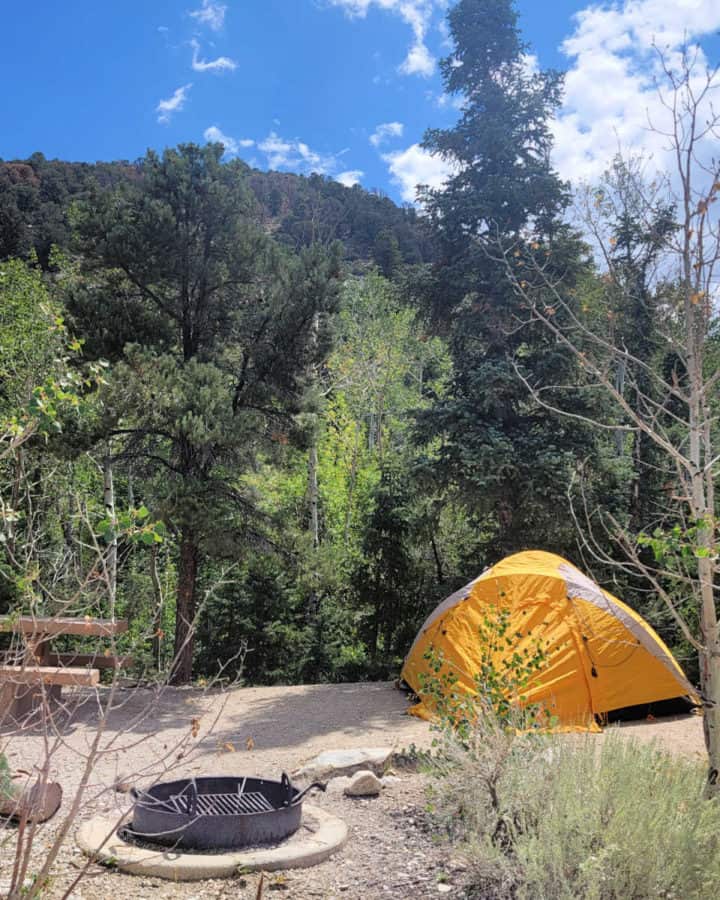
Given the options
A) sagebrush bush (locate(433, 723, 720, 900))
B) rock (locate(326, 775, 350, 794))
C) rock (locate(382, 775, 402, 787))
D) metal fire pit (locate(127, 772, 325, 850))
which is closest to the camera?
sagebrush bush (locate(433, 723, 720, 900))

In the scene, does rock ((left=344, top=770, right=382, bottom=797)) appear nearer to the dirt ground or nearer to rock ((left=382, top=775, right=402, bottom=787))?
the dirt ground

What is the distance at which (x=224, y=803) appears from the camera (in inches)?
181

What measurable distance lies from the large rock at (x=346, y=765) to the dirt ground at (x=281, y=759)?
231mm

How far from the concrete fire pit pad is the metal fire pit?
7 cm

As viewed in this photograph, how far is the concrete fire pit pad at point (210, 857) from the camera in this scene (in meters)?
3.79

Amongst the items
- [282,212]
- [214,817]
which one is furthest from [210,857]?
[282,212]

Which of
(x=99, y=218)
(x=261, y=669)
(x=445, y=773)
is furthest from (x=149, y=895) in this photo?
(x=261, y=669)

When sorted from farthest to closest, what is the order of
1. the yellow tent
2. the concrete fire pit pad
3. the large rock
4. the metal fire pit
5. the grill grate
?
the yellow tent
the large rock
the grill grate
the metal fire pit
the concrete fire pit pad

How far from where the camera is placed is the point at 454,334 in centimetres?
1284

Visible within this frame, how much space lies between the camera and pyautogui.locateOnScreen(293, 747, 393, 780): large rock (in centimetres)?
580

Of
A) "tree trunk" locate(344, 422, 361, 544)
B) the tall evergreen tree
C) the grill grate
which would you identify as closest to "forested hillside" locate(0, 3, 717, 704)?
the tall evergreen tree

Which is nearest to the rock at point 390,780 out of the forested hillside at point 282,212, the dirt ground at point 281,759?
the dirt ground at point 281,759

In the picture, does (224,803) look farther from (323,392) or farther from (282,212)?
Result: (282,212)

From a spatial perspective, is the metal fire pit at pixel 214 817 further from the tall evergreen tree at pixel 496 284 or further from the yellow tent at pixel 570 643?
the tall evergreen tree at pixel 496 284
